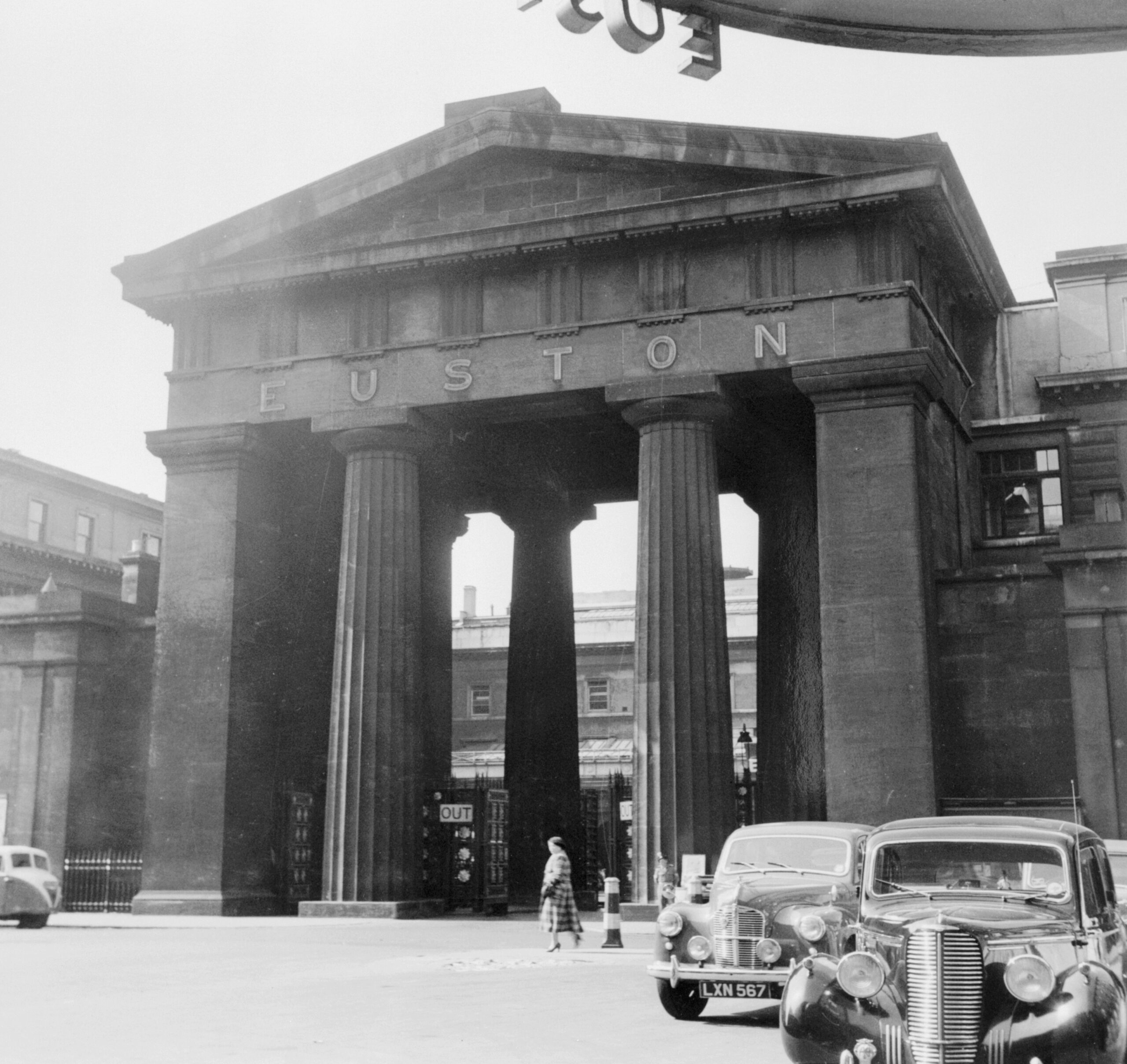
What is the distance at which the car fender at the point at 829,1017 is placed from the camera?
10.9 meters

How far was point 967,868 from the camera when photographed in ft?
41.5

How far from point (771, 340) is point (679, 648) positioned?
6.81 meters

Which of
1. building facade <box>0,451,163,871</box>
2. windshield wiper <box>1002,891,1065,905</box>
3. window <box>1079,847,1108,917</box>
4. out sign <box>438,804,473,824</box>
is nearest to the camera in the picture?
windshield wiper <box>1002,891,1065,905</box>

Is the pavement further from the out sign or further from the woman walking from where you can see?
the out sign

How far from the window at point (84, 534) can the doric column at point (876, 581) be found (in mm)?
52511

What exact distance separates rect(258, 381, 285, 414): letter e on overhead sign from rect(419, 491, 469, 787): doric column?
5144 millimetres

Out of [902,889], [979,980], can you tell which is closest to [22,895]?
[902,889]

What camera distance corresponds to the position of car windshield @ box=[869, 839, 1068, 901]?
1232cm

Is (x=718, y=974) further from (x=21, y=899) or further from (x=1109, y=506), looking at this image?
(x=1109, y=506)

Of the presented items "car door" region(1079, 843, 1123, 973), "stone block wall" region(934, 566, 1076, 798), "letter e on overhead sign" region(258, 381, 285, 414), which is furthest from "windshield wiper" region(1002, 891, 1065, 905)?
"letter e on overhead sign" region(258, 381, 285, 414)

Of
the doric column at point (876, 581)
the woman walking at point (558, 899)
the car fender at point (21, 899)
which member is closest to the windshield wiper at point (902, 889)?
the woman walking at point (558, 899)

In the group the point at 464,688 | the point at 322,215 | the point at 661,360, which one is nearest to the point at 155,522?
the point at 464,688

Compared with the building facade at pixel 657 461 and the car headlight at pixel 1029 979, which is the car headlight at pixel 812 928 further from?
the building facade at pixel 657 461

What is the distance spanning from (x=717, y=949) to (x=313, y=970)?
280 inches
